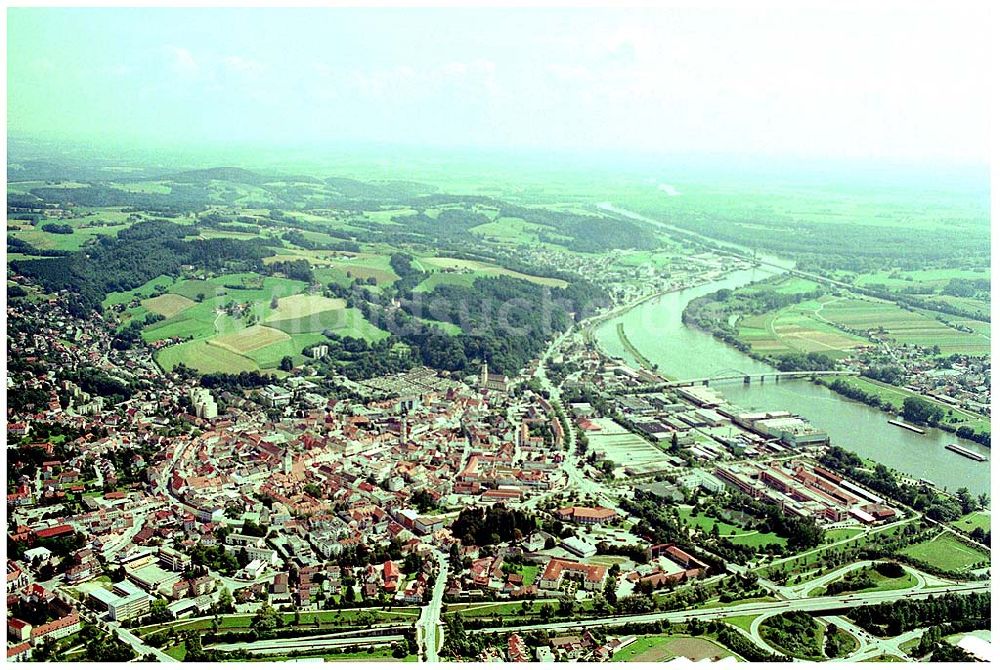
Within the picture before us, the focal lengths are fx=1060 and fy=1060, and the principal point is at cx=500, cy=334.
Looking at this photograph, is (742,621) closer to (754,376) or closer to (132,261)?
(754,376)

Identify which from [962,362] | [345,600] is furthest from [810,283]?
[345,600]

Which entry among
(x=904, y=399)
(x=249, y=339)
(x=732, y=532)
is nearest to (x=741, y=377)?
(x=904, y=399)

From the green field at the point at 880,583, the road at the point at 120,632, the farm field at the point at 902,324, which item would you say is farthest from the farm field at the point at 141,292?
the green field at the point at 880,583

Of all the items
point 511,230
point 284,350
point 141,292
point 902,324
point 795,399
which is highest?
point 511,230

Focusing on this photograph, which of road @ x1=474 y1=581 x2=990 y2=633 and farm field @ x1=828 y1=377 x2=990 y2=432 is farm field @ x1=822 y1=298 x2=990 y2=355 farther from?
road @ x1=474 y1=581 x2=990 y2=633

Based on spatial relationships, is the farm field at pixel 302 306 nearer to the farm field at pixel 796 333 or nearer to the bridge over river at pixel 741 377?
the bridge over river at pixel 741 377

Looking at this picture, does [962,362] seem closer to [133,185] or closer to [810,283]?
[810,283]

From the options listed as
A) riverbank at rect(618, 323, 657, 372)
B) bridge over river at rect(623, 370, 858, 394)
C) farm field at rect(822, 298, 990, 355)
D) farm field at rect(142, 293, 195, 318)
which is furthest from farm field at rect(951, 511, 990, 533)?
farm field at rect(142, 293, 195, 318)
